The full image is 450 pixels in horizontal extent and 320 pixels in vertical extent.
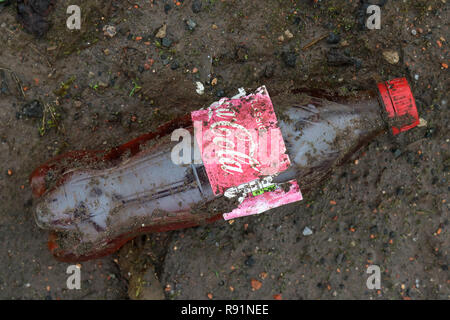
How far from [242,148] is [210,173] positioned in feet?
0.71

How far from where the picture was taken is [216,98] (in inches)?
98.7

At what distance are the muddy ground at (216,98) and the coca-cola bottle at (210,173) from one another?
372 mm

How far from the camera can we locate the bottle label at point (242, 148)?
1970mm

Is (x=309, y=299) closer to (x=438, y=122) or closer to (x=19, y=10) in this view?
(x=438, y=122)

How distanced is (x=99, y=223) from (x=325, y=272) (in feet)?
4.90

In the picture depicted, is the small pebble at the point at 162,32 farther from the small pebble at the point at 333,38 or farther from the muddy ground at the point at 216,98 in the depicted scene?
the small pebble at the point at 333,38

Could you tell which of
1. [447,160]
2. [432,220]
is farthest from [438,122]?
[432,220]

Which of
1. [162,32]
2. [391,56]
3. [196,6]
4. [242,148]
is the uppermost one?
[196,6]

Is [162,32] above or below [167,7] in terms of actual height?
below

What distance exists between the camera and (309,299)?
2516 millimetres

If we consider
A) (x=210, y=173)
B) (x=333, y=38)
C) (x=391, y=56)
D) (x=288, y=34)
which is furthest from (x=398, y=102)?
(x=210, y=173)

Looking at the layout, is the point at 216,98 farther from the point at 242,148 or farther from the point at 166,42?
the point at 242,148

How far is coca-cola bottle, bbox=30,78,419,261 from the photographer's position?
2006 millimetres

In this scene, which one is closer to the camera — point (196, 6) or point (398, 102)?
point (398, 102)
